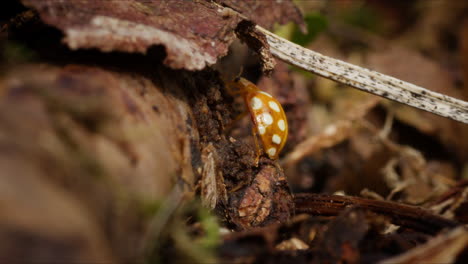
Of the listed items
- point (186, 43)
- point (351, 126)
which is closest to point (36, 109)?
point (186, 43)

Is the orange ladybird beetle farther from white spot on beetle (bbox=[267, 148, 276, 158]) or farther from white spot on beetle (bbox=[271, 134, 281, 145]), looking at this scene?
white spot on beetle (bbox=[267, 148, 276, 158])

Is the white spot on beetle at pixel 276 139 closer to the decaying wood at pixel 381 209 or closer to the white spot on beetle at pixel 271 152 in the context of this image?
the white spot on beetle at pixel 271 152

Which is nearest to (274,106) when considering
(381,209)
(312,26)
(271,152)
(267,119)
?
(267,119)

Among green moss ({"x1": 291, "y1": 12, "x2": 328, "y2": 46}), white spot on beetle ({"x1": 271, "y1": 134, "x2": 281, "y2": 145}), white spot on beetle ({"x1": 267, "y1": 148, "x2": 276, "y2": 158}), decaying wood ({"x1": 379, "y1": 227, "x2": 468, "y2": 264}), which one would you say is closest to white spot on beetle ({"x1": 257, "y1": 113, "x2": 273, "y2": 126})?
white spot on beetle ({"x1": 271, "y1": 134, "x2": 281, "y2": 145})

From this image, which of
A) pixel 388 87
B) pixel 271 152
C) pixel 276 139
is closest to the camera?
pixel 388 87

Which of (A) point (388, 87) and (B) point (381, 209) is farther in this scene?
(A) point (388, 87)

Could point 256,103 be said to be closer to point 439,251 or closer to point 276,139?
point 276,139
